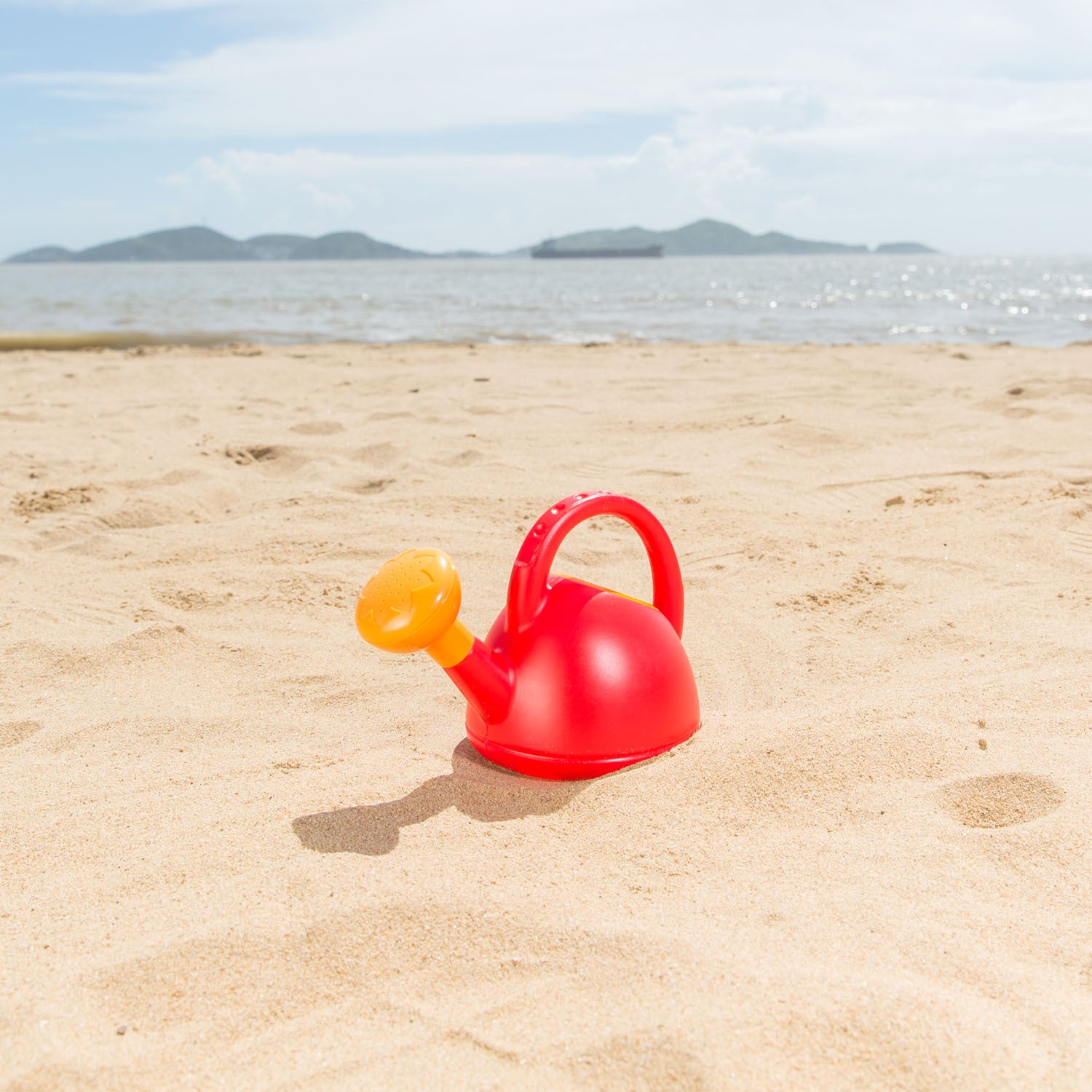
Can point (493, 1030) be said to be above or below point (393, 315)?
below

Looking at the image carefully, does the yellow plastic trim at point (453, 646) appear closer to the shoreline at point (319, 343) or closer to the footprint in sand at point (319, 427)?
the footprint in sand at point (319, 427)

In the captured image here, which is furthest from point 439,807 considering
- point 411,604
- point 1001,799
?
point 1001,799

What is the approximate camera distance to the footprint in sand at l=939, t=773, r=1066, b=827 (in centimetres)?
175

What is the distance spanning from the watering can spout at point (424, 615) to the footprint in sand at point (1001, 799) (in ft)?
2.74

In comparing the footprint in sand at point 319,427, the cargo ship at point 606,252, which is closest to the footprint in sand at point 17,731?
the footprint in sand at point 319,427

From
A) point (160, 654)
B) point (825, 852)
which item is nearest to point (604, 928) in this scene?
point (825, 852)

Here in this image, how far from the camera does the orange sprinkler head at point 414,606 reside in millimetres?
1710

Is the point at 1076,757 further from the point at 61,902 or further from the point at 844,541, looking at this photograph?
the point at 61,902

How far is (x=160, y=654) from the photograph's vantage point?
8.62 ft

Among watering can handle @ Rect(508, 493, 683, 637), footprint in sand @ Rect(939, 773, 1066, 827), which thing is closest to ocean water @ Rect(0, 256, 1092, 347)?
watering can handle @ Rect(508, 493, 683, 637)

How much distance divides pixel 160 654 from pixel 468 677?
110 cm

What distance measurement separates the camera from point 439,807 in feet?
6.12

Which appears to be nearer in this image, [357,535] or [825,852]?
[825,852]

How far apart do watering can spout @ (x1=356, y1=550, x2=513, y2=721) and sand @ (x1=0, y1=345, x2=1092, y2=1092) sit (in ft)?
0.81
